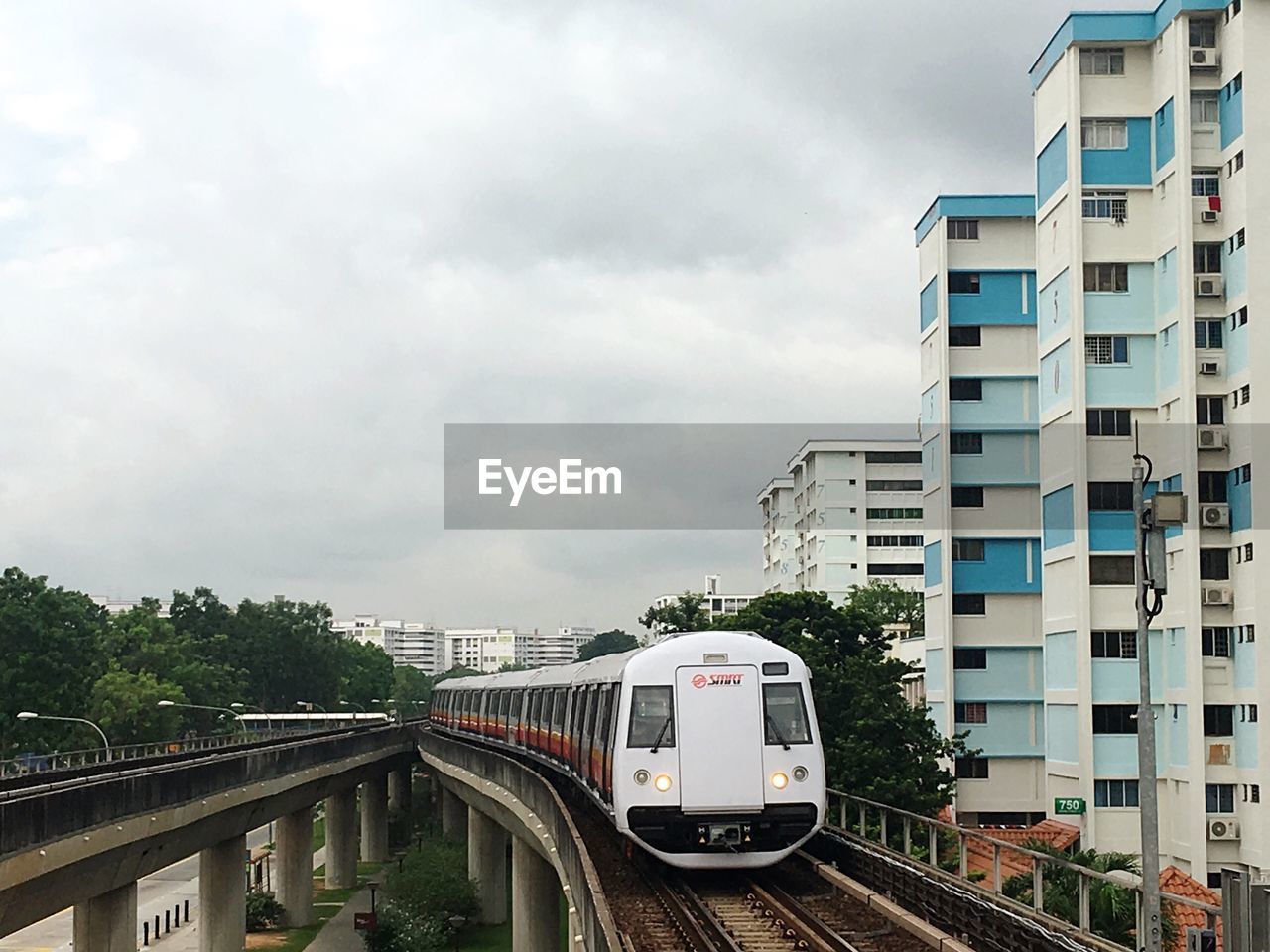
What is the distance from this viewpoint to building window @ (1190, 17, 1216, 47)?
147 ft

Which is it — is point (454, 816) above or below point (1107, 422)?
below

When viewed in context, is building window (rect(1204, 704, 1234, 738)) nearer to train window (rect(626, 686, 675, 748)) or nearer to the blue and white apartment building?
the blue and white apartment building

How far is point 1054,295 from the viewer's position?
49219mm

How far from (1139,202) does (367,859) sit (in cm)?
5517

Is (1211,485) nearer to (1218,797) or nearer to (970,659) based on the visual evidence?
(1218,797)

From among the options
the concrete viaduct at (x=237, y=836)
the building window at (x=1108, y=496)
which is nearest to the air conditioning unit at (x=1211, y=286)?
the building window at (x=1108, y=496)

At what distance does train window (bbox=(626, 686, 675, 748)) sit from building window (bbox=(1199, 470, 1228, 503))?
27079 millimetres

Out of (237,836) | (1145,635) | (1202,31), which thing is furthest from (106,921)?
(1202,31)

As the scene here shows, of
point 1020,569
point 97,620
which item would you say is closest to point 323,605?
point 97,620

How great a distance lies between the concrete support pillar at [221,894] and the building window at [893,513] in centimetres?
7444

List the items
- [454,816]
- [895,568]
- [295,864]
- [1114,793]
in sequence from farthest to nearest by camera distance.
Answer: [895,568] → [454,816] → [295,864] → [1114,793]

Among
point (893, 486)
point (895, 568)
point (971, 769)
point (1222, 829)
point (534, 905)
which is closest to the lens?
point (1222, 829)

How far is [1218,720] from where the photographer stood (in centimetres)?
4319

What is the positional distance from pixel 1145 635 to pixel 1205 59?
32.2 m
